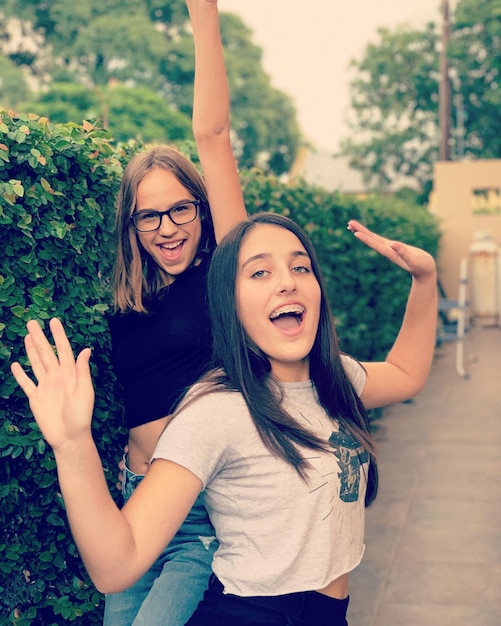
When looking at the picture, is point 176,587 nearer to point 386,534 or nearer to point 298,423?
point 298,423

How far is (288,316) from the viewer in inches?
86.7

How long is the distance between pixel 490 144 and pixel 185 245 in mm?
33829

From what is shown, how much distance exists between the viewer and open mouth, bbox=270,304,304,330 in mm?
2168

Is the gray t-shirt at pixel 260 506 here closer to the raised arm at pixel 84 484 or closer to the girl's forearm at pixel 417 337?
the raised arm at pixel 84 484

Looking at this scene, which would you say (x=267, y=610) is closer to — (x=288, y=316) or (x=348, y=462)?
(x=348, y=462)

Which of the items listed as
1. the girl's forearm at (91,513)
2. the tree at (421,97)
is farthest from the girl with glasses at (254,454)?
the tree at (421,97)

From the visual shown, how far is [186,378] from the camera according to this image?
105 inches

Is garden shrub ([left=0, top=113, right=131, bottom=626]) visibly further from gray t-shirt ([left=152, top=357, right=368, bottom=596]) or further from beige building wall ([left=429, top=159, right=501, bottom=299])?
beige building wall ([left=429, top=159, right=501, bottom=299])

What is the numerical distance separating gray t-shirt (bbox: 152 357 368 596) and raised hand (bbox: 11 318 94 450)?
0.31 m

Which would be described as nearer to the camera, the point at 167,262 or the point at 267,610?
the point at 267,610

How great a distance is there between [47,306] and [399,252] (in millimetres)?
1146

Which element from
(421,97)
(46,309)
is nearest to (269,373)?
(46,309)

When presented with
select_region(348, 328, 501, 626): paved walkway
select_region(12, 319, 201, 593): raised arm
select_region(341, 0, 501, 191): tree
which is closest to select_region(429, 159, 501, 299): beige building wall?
select_region(348, 328, 501, 626): paved walkway

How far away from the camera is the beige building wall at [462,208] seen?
19.3m
